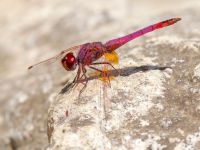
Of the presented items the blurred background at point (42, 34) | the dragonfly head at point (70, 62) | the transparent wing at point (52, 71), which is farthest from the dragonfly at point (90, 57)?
the transparent wing at point (52, 71)

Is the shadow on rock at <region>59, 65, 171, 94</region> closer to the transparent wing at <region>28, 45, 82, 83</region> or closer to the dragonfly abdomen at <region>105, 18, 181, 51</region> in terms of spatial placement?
the dragonfly abdomen at <region>105, 18, 181, 51</region>

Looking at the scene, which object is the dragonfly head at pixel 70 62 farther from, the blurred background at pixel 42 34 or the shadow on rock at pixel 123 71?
the blurred background at pixel 42 34

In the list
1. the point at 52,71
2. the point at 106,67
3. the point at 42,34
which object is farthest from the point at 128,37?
the point at 42,34

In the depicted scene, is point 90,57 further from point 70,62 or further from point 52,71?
point 52,71

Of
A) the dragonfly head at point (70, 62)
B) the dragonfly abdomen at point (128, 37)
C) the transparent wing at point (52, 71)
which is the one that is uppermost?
the dragonfly abdomen at point (128, 37)

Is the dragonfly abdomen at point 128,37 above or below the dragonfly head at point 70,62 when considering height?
above

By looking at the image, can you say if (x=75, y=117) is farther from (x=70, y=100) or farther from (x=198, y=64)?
(x=198, y=64)

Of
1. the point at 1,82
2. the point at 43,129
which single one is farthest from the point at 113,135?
the point at 1,82

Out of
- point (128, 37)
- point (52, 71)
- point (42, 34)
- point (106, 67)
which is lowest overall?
point (52, 71)

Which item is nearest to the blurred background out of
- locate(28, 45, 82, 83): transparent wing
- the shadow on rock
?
locate(28, 45, 82, 83): transparent wing
